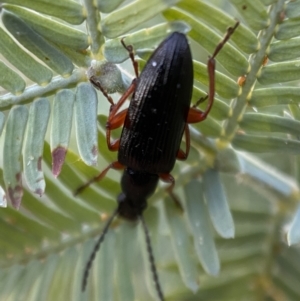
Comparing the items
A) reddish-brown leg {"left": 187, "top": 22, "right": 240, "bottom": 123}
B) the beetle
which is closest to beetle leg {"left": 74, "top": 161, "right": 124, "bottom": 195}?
the beetle

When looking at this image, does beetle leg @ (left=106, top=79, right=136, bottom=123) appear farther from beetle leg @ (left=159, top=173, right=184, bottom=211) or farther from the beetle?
beetle leg @ (left=159, top=173, right=184, bottom=211)

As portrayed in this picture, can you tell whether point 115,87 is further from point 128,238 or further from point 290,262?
point 290,262

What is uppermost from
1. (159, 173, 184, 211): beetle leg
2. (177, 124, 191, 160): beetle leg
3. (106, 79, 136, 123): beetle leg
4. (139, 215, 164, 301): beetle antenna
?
(106, 79, 136, 123): beetle leg

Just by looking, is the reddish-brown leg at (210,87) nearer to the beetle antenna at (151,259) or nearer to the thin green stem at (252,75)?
the thin green stem at (252,75)

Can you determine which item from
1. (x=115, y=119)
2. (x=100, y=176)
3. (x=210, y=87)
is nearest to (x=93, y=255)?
(x=100, y=176)

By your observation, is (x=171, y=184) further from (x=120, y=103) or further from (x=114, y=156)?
(x=120, y=103)

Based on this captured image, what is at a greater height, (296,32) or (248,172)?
(296,32)

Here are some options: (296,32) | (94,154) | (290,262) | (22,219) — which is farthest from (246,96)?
(290,262)
